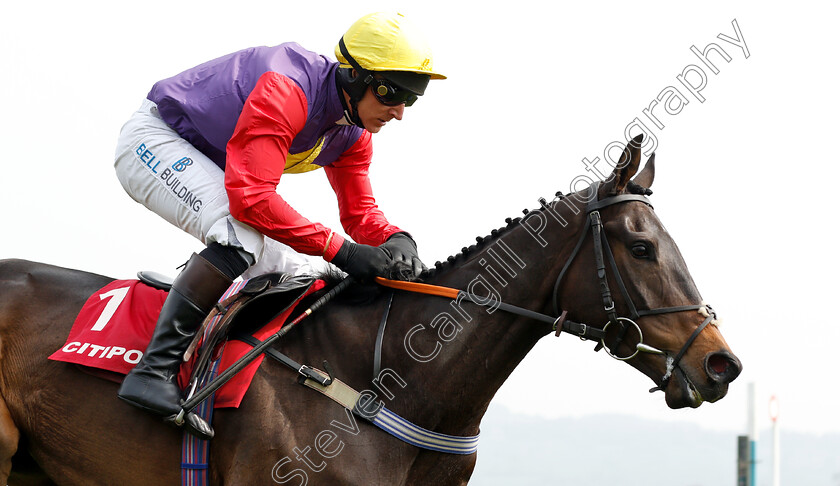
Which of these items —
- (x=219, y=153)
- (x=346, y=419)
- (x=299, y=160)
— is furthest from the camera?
(x=299, y=160)

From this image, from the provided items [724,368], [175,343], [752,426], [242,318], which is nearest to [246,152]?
[242,318]

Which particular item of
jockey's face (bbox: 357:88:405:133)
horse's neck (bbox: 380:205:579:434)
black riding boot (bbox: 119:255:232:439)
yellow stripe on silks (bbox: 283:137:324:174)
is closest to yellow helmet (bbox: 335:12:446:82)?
jockey's face (bbox: 357:88:405:133)

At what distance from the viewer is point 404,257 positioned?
3.76 metres

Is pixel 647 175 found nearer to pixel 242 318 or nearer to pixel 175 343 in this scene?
pixel 242 318

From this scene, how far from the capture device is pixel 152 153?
3791mm

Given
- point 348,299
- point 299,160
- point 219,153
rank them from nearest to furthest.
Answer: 1. point 348,299
2. point 219,153
3. point 299,160

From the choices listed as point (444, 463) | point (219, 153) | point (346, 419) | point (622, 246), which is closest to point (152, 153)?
point (219, 153)

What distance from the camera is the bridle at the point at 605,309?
311cm

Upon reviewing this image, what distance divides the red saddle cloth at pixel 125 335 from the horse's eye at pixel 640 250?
1.50 m

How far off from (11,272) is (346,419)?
2027mm

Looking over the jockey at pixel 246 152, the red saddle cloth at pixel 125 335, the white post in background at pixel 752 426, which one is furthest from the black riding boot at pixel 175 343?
the white post in background at pixel 752 426

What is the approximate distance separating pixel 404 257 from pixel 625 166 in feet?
3.84

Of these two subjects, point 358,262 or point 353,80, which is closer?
point 358,262

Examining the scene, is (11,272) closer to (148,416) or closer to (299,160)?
(148,416)
